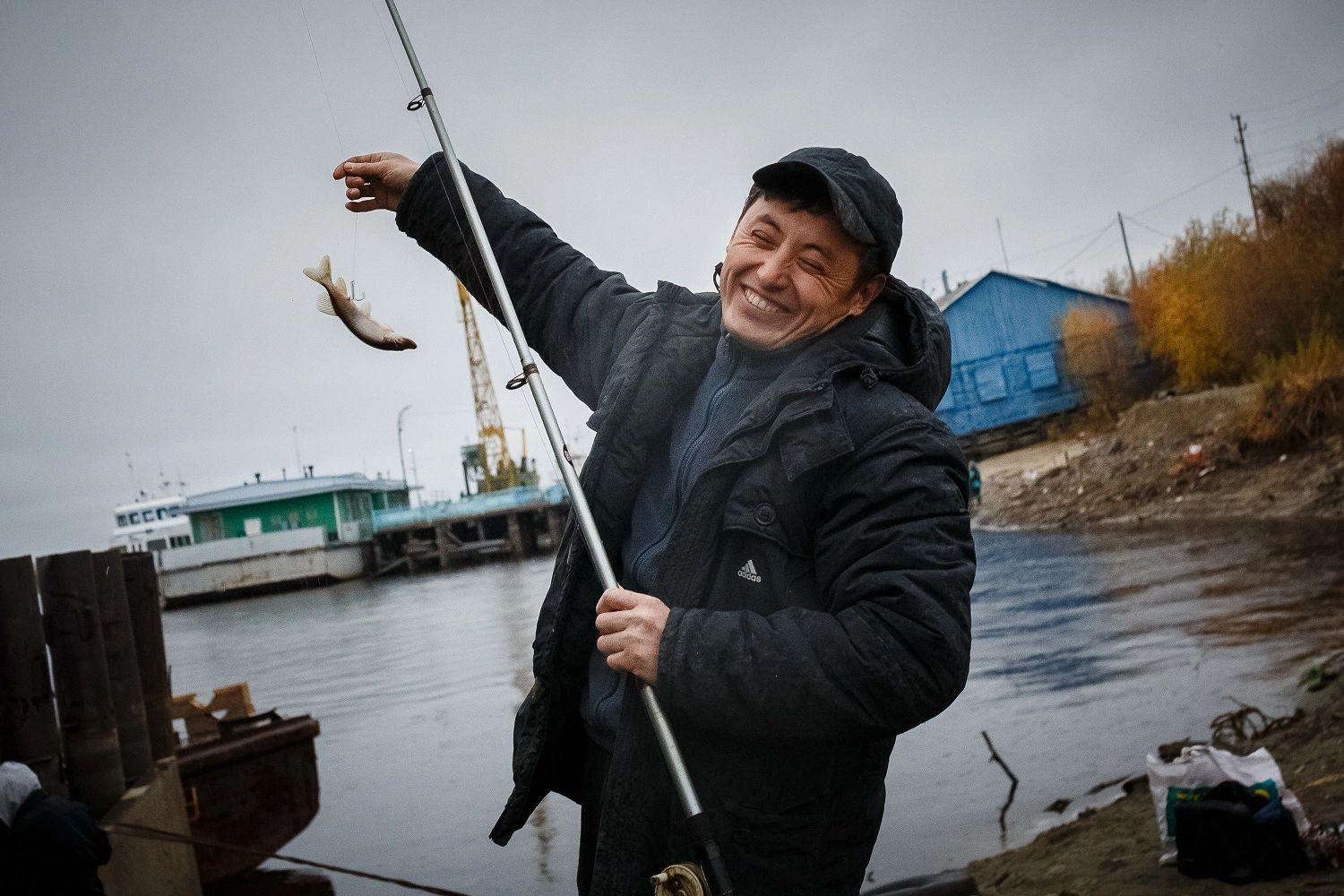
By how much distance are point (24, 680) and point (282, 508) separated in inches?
2383

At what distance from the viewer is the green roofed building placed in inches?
2452

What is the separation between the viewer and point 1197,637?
1130cm

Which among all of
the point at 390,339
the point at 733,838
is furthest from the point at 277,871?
the point at 733,838

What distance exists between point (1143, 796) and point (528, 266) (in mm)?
5894

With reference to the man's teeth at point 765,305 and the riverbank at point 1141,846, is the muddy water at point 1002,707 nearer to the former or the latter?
the riverbank at point 1141,846

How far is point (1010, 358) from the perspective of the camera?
4041 cm

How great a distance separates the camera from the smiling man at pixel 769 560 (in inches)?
74.7

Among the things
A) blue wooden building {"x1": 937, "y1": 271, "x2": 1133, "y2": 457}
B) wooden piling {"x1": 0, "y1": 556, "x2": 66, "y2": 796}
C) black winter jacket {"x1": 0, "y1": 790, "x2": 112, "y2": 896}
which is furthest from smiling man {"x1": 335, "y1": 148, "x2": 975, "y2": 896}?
blue wooden building {"x1": 937, "y1": 271, "x2": 1133, "y2": 457}

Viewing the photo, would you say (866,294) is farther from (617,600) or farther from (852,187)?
(617,600)

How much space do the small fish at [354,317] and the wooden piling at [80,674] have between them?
3.97 meters

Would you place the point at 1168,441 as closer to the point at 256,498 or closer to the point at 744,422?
the point at 744,422

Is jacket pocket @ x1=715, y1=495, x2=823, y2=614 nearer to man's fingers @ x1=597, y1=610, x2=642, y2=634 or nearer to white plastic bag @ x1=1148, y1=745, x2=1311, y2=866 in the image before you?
man's fingers @ x1=597, y1=610, x2=642, y2=634

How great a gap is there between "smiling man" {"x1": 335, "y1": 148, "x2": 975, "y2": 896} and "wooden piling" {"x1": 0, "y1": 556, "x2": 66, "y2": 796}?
179 inches

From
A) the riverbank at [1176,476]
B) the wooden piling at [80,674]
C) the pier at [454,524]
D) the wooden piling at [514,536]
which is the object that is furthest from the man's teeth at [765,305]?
the wooden piling at [514,536]
